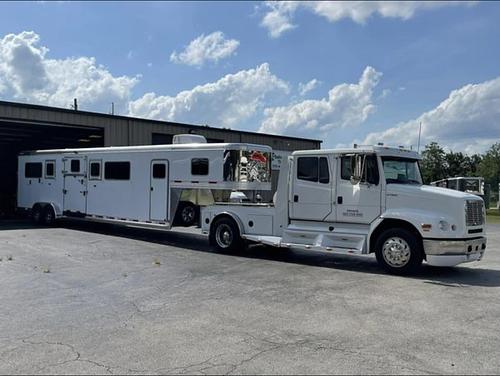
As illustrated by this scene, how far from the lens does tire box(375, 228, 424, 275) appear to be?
1023cm

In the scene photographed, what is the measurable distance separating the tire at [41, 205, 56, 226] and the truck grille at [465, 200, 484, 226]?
15.2m

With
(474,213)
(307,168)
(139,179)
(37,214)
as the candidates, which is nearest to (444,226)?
(474,213)

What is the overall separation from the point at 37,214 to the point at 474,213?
16.6m

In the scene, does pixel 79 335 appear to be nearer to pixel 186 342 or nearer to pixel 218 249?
pixel 186 342

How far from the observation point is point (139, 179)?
52.9 ft

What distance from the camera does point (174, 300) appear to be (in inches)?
314

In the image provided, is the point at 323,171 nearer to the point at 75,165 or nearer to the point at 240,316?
the point at 240,316

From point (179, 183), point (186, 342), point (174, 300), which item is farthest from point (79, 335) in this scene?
point (179, 183)

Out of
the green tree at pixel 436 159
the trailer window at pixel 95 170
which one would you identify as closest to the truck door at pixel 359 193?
the trailer window at pixel 95 170

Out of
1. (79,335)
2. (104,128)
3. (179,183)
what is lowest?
(79,335)

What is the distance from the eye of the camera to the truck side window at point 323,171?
11659 mm

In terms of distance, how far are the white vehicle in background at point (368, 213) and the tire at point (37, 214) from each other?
1092 centimetres

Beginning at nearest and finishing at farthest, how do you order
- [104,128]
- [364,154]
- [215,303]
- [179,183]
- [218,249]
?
1. [215,303]
2. [364,154]
3. [218,249]
4. [179,183]
5. [104,128]

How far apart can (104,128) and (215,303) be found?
18.5m
